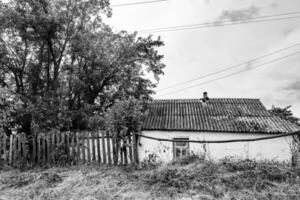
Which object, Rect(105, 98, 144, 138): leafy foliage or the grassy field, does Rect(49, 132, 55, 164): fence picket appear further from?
Rect(105, 98, 144, 138): leafy foliage

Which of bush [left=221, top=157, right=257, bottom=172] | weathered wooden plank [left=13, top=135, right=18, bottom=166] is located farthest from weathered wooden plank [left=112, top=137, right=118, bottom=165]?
weathered wooden plank [left=13, top=135, right=18, bottom=166]

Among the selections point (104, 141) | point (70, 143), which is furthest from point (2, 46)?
point (104, 141)

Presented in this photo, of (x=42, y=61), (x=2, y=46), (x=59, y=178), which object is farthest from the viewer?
(x=42, y=61)

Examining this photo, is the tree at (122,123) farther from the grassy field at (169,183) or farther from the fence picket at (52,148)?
Answer: the fence picket at (52,148)

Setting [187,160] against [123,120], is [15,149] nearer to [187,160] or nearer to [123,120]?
[123,120]

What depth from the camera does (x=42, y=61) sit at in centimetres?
1026

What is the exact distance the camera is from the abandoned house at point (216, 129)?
380 inches

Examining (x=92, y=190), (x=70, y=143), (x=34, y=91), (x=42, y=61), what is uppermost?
(x=42, y=61)

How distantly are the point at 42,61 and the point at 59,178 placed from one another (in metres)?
8.65

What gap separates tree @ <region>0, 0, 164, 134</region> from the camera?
8469 millimetres

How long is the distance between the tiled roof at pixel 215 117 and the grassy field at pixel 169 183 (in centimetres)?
647

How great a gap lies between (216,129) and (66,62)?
10531mm

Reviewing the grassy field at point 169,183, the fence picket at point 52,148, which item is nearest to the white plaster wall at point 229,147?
the fence picket at point 52,148

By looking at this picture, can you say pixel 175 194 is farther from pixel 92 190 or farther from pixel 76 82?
pixel 76 82
